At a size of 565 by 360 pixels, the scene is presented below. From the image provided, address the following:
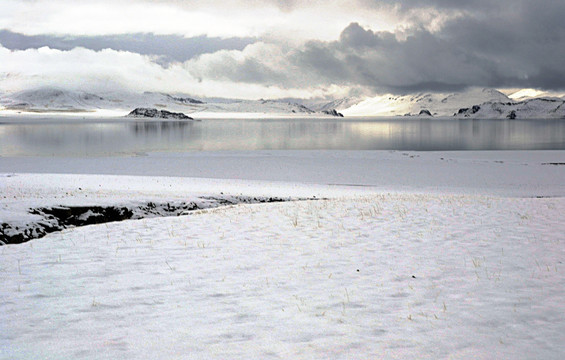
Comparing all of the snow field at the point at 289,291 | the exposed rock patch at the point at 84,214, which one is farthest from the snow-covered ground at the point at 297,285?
the exposed rock patch at the point at 84,214

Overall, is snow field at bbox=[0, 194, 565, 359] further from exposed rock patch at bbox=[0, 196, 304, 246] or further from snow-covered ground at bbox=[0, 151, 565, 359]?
exposed rock patch at bbox=[0, 196, 304, 246]

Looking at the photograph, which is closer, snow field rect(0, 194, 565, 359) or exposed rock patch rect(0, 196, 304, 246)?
snow field rect(0, 194, 565, 359)

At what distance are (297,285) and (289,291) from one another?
1.38 ft

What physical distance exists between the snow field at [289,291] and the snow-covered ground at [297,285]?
37mm

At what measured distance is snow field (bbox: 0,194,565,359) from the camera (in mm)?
7395

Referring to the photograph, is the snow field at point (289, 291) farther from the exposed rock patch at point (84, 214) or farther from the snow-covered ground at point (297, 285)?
the exposed rock patch at point (84, 214)

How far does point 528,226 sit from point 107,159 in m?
51.1

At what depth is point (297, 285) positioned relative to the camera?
10203 mm

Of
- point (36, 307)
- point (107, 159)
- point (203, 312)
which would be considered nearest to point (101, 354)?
point (203, 312)

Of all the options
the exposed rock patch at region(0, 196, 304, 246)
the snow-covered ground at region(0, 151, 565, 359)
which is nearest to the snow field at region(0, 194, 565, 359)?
the snow-covered ground at region(0, 151, 565, 359)

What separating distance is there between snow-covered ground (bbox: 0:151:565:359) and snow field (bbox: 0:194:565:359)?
0.12 feet

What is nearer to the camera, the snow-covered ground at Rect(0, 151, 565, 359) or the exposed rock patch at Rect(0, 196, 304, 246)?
the snow-covered ground at Rect(0, 151, 565, 359)

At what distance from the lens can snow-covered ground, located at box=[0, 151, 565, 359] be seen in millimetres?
7438

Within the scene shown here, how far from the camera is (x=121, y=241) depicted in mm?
14156
